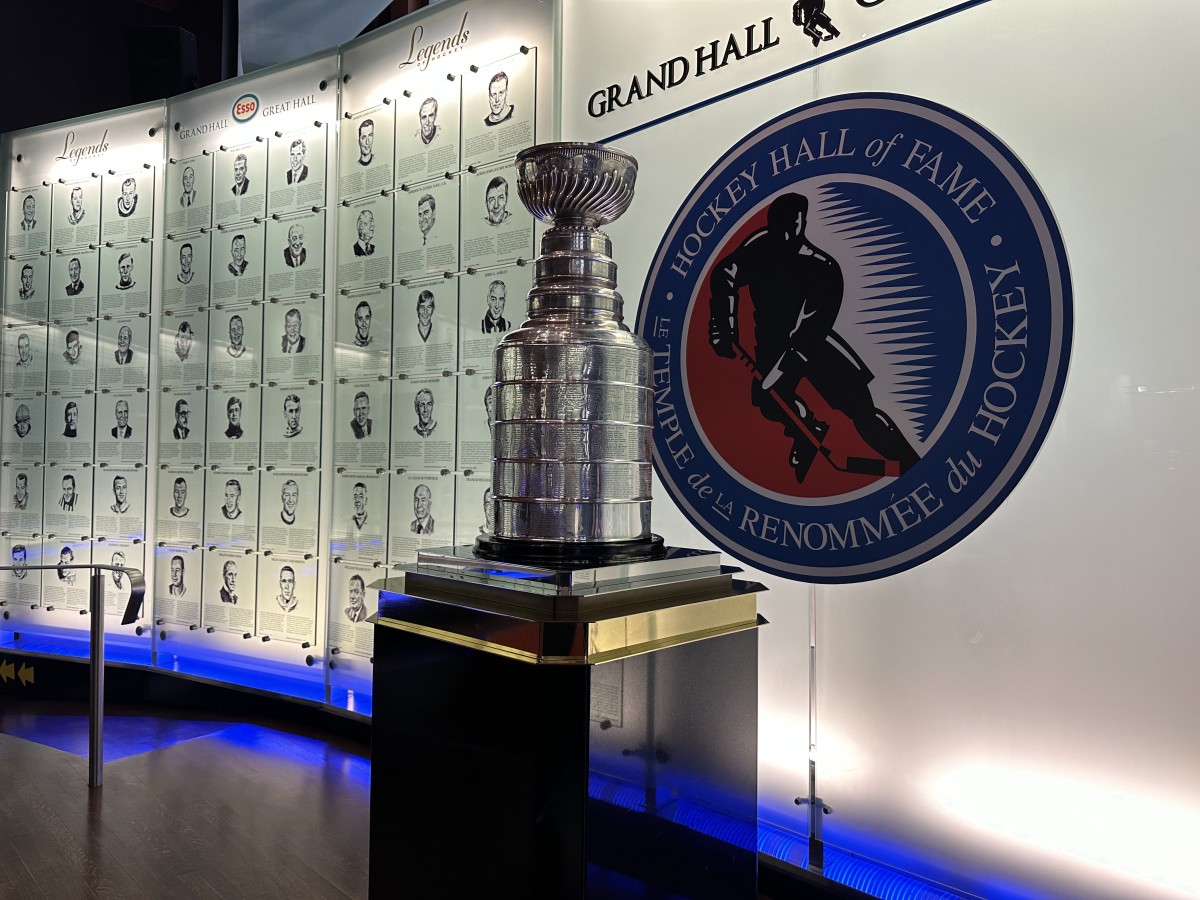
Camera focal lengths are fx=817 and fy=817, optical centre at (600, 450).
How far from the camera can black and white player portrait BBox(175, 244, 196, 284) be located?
5.69m

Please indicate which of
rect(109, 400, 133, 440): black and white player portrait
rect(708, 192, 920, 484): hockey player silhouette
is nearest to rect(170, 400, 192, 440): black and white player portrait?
rect(109, 400, 133, 440): black and white player portrait

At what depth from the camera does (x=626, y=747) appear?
1.58 meters

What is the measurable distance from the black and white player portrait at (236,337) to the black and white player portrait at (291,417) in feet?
1.86

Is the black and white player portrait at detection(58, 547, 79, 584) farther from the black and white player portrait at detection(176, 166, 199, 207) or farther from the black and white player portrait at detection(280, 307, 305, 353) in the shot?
the black and white player portrait at detection(176, 166, 199, 207)

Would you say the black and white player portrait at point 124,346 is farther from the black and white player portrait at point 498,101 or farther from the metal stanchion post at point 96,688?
the black and white player portrait at point 498,101

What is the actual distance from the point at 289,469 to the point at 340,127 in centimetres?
213

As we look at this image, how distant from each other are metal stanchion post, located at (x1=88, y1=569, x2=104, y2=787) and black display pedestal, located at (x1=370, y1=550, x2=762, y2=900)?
118 inches

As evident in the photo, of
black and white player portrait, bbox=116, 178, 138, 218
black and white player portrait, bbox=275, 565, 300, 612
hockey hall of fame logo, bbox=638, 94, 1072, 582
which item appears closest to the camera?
hockey hall of fame logo, bbox=638, 94, 1072, 582

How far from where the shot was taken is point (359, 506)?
15.7ft

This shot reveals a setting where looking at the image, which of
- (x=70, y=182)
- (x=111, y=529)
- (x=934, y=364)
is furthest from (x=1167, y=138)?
(x=70, y=182)

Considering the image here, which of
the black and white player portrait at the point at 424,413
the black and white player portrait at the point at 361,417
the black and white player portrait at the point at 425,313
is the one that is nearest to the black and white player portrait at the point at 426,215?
the black and white player portrait at the point at 425,313

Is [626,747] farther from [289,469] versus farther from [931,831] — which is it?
[289,469]

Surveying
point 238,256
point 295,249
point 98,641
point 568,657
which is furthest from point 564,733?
point 238,256

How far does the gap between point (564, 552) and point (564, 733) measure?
403mm
